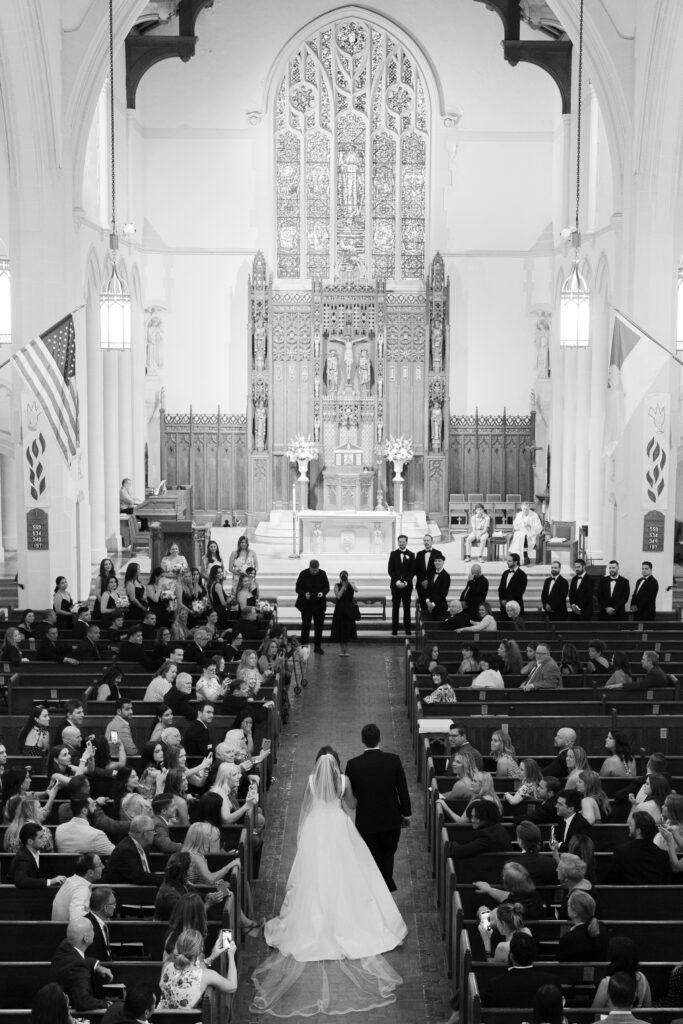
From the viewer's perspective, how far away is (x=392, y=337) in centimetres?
2828

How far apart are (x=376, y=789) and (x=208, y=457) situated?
20.2 m

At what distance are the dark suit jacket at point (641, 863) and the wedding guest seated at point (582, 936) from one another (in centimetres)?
106

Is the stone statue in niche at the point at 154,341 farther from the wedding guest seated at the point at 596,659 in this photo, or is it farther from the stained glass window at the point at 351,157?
the wedding guest seated at the point at 596,659

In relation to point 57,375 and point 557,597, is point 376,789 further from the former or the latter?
point 57,375

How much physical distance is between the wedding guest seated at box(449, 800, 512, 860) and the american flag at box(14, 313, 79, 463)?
10.1 metres

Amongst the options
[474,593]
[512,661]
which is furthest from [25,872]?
[474,593]

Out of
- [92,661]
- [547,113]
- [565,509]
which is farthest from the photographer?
[547,113]

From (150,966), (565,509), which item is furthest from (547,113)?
(150,966)

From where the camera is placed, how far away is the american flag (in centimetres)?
1650

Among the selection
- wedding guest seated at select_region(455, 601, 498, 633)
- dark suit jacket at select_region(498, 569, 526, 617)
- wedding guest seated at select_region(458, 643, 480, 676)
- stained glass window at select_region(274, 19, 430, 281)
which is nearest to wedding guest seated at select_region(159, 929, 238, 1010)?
wedding guest seated at select_region(458, 643, 480, 676)

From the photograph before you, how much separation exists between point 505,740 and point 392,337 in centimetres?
1928

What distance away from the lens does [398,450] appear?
27703 mm

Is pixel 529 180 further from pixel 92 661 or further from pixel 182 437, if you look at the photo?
pixel 92 661

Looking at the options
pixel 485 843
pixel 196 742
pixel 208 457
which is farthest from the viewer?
pixel 208 457
